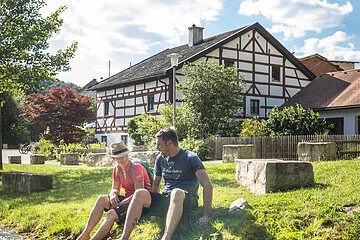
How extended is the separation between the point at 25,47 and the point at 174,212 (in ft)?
42.0

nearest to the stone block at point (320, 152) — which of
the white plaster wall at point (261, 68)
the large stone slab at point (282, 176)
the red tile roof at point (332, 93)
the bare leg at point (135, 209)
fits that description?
the large stone slab at point (282, 176)

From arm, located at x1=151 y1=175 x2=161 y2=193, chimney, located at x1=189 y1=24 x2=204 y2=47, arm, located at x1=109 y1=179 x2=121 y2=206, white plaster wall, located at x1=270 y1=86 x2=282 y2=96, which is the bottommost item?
arm, located at x1=109 y1=179 x2=121 y2=206

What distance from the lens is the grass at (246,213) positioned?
5.91 m

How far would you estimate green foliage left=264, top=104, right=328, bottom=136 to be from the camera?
1998 centimetres

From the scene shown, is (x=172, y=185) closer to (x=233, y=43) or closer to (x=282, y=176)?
(x=282, y=176)

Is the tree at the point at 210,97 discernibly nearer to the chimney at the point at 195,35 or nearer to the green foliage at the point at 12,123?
the chimney at the point at 195,35

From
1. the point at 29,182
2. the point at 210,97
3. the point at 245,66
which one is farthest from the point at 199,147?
the point at 245,66

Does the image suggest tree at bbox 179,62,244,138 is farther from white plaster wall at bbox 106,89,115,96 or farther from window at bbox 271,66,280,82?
white plaster wall at bbox 106,89,115,96

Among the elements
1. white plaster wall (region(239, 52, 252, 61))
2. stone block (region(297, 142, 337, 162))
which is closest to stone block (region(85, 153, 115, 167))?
stone block (region(297, 142, 337, 162))

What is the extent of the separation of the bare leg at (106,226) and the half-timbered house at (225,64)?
23.9 metres

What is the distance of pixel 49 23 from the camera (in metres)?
17.9

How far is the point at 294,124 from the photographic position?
2005 centimetres

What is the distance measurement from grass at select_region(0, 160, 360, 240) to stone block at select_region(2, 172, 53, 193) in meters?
0.45

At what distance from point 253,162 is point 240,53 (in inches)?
999
